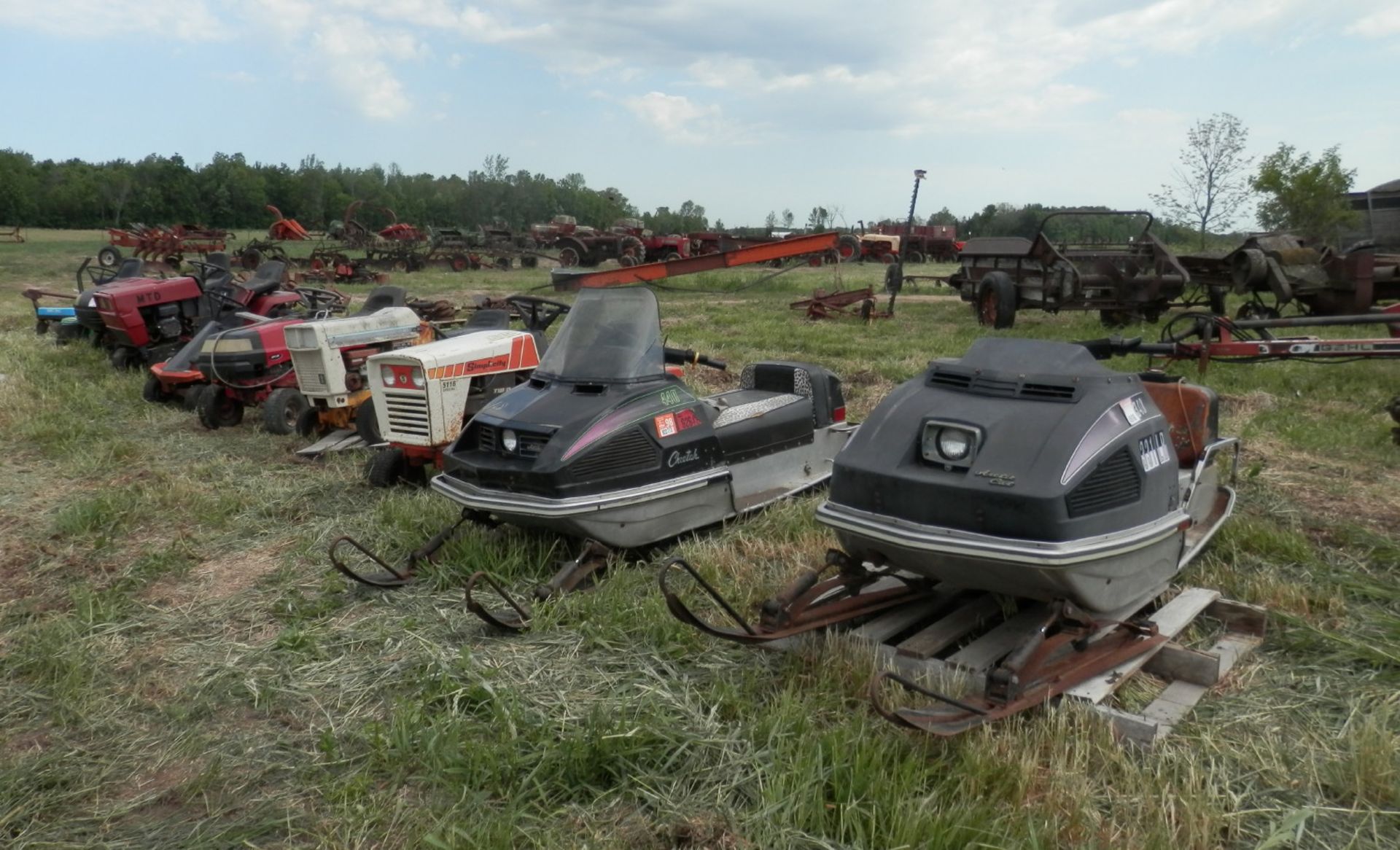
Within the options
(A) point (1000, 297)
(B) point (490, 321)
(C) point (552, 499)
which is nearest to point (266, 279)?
(B) point (490, 321)

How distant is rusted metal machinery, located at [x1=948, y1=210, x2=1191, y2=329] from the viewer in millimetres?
11977

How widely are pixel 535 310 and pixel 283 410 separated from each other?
2.35 metres

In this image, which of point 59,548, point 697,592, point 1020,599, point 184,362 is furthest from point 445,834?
point 184,362

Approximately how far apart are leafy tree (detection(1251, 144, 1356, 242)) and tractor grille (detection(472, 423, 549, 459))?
18.1 m

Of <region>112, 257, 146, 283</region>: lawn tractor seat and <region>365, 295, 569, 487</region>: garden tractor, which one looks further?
<region>112, 257, 146, 283</region>: lawn tractor seat

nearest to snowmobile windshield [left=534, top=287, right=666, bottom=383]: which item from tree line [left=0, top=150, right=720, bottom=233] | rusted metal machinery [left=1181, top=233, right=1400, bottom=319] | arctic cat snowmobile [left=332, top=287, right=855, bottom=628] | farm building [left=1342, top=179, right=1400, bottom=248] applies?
arctic cat snowmobile [left=332, top=287, right=855, bottom=628]

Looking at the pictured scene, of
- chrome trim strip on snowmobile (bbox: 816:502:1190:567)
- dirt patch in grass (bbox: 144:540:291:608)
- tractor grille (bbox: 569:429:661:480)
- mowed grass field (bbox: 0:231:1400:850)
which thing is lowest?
dirt patch in grass (bbox: 144:540:291:608)

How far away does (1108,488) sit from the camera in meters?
3.22

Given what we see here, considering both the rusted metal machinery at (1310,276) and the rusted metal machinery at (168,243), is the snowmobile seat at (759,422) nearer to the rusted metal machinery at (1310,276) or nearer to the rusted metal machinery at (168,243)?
the rusted metal machinery at (1310,276)

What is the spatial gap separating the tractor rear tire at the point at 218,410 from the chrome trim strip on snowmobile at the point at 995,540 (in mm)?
6252

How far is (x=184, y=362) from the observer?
8.91 m

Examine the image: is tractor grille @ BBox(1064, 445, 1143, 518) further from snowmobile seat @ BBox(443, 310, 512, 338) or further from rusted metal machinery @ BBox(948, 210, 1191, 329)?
rusted metal machinery @ BBox(948, 210, 1191, 329)

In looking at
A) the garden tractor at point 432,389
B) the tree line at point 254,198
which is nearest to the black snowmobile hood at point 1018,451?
the garden tractor at point 432,389

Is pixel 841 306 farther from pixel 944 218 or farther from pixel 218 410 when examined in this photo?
pixel 944 218
